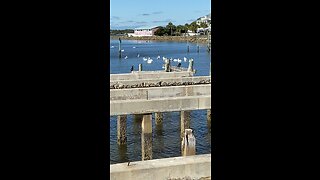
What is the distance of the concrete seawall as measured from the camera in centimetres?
670

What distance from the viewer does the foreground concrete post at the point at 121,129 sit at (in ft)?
50.5

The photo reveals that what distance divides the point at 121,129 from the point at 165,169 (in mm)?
8757

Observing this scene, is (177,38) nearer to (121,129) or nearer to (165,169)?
(121,129)

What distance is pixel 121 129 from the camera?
1559 centimetres

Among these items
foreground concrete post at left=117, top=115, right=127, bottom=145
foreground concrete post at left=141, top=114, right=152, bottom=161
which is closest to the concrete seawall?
foreground concrete post at left=141, top=114, right=152, bottom=161

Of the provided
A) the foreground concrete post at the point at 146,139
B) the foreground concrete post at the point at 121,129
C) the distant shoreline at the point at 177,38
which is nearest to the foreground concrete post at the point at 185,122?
the foreground concrete post at the point at 121,129

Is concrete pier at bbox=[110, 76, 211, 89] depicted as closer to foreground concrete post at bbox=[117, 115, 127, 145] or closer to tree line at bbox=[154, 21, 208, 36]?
foreground concrete post at bbox=[117, 115, 127, 145]

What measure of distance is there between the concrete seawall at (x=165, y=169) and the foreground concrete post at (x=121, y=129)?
27.1ft
